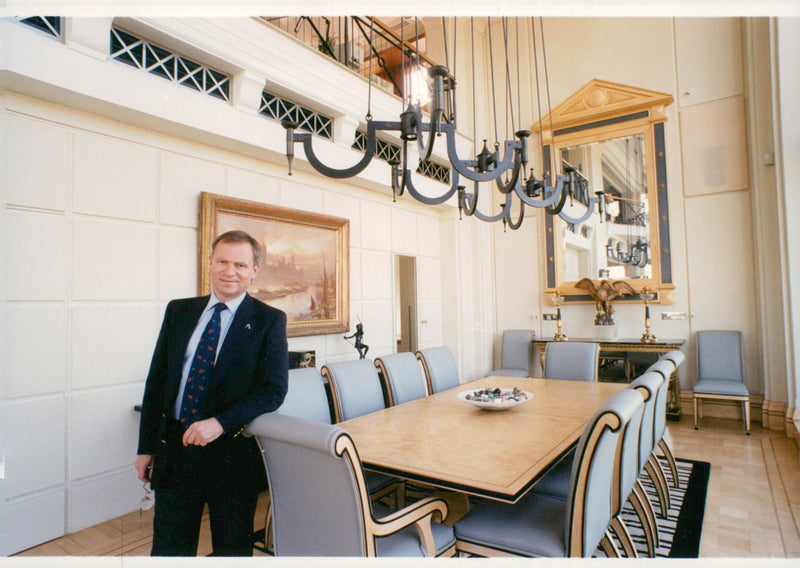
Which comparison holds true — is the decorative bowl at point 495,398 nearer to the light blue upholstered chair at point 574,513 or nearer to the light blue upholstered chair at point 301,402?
the light blue upholstered chair at point 574,513

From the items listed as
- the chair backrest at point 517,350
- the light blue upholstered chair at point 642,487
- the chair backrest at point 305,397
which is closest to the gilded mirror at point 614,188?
the chair backrest at point 517,350

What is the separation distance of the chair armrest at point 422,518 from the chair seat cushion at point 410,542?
0.12ft

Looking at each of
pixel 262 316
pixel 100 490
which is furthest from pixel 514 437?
pixel 100 490

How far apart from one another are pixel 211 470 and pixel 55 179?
2226mm

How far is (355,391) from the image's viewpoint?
9.63ft

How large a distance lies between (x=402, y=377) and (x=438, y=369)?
483 millimetres

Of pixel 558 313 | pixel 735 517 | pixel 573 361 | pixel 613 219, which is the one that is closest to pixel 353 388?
pixel 573 361

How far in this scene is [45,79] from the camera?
8.37 feet

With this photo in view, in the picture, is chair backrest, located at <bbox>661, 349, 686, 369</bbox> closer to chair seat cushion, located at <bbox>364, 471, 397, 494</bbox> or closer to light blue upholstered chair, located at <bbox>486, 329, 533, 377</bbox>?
chair seat cushion, located at <bbox>364, 471, 397, 494</bbox>

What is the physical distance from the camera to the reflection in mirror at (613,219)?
Result: 5.73 m

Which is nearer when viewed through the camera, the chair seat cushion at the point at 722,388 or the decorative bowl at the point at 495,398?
the decorative bowl at the point at 495,398

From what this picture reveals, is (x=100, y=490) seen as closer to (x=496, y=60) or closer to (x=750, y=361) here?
(x=750, y=361)

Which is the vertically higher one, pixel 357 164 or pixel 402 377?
pixel 357 164

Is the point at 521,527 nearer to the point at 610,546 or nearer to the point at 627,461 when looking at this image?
the point at 610,546
